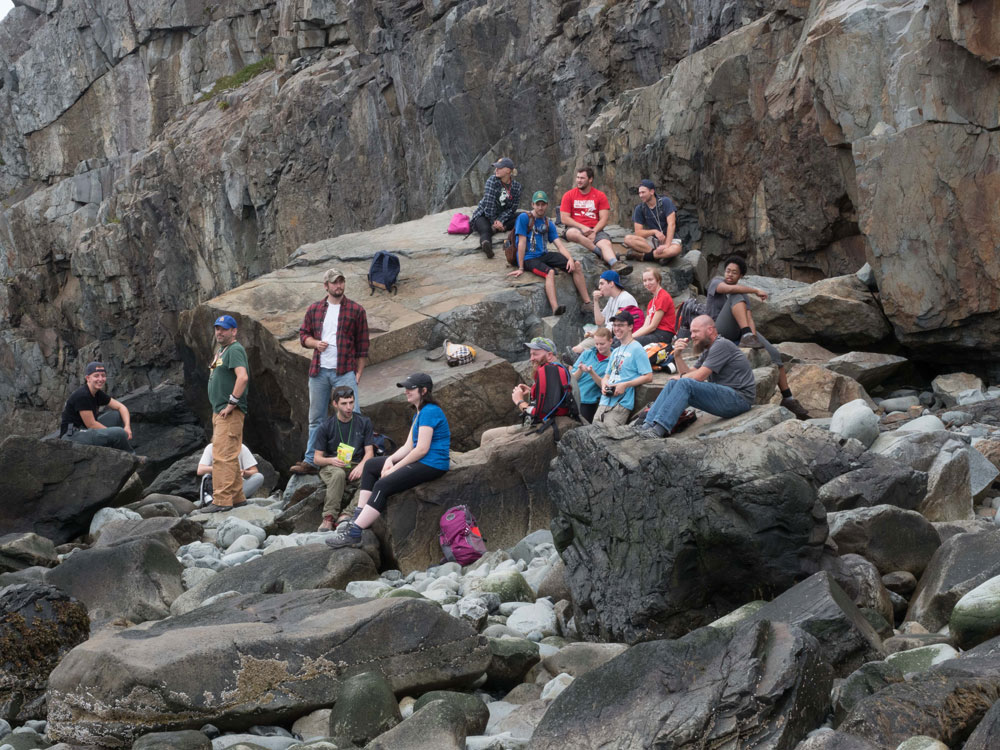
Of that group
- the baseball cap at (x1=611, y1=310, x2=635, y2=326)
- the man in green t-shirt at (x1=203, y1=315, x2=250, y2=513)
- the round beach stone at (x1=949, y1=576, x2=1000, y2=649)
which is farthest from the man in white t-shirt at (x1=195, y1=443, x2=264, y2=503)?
the round beach stone at (x1=949, y1=576, x2=1000, y2=649)

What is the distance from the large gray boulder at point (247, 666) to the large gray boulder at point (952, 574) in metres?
2.73

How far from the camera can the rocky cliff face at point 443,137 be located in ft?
47.3

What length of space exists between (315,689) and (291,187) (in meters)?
37.6

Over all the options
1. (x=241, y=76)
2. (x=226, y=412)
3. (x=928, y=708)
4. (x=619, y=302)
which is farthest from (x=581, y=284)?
(x=241, y=76)

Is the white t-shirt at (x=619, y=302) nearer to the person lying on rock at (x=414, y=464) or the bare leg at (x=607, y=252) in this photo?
the bare leg at (x=607, y=252)

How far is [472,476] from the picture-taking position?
988 cm

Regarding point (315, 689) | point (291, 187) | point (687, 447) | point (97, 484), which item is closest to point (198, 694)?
point (315, 689)

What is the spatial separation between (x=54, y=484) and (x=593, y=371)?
607 centimetres

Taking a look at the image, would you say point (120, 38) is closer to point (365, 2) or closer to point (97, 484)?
point (365, 2)

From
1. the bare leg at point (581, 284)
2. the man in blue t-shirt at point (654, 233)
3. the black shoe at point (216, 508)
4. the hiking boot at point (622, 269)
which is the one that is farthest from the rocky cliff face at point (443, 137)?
the black shoe at point (216, 508)

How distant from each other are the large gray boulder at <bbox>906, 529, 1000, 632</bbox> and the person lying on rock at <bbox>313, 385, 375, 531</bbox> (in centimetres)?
582

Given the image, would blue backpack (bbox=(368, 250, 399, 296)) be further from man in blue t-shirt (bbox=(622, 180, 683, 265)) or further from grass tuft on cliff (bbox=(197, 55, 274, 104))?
grass tuft on cliff (bbox=(197, 55, 274, 104))

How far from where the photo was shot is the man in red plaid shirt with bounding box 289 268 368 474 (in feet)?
41.7

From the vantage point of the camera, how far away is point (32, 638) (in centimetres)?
752
